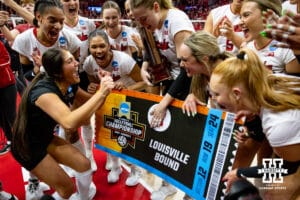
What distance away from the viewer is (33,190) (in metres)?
2.73

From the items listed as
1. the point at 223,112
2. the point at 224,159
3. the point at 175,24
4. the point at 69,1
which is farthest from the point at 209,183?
the point at 69,1

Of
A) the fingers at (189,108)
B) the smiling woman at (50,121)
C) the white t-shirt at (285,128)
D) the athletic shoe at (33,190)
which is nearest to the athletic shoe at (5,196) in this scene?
the athletic shoe at (33,190)

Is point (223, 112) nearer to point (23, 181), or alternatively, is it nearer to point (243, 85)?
point (243, 85)

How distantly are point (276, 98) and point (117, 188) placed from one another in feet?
5.98

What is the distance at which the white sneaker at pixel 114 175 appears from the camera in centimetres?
289

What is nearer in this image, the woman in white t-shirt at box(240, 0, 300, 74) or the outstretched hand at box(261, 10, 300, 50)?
the outstretched hand at box(261, 10, 300, 50)

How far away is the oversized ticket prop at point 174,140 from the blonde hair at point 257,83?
14.9 inches

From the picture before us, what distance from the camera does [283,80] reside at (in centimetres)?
152

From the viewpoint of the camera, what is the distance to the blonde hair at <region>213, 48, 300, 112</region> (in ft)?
4.63

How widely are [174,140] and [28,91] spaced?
42.1 inches

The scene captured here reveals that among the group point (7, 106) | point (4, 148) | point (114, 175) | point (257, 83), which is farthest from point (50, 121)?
point (4, 148)

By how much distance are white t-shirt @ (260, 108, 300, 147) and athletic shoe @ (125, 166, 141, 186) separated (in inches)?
66.0

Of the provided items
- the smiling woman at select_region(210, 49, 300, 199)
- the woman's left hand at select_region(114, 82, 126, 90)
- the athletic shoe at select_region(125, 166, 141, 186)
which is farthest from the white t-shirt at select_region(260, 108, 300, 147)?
the athletic shoe at select_region(125, 166, 141, 186)

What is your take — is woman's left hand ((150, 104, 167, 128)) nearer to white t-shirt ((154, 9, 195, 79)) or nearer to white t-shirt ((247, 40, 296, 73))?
white t-shirt ((154, 9, 195, 79))
